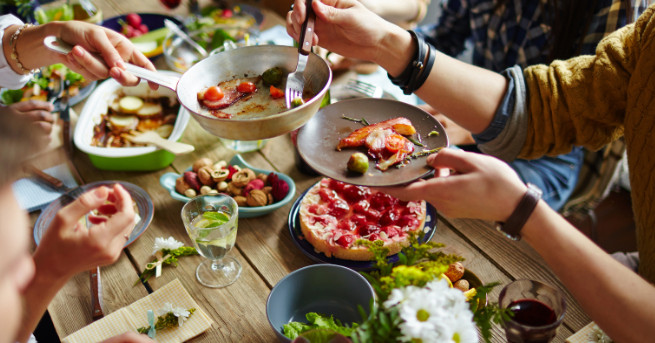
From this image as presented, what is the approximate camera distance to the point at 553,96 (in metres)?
1.35

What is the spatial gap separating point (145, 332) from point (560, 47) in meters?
1.60

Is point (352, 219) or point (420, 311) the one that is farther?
point (352, 219)

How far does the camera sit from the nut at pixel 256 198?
1344 millimetres

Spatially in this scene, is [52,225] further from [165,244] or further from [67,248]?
[165,244]

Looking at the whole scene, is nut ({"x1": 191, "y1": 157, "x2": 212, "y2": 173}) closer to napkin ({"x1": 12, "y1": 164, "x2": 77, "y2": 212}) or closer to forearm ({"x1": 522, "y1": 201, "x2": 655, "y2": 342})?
napkin ({"x1": 12, "y1": 164, "x2": 77, "y2": 212})

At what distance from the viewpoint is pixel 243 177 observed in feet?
4.65

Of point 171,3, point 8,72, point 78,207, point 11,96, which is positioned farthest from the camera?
point 171,3

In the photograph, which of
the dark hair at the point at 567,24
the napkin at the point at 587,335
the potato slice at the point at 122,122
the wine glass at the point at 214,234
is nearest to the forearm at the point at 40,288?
the wine glass at the point at 214,234

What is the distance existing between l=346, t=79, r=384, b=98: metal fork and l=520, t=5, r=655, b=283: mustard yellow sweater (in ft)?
1.60

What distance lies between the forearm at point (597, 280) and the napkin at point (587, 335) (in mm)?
46

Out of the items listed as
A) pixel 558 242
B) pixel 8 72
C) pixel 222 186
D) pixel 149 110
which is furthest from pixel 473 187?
pixel 8 72

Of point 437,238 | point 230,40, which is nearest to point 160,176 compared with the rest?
point 230,40

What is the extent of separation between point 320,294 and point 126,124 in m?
1.02

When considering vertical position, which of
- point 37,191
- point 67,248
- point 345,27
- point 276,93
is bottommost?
point 37,191
